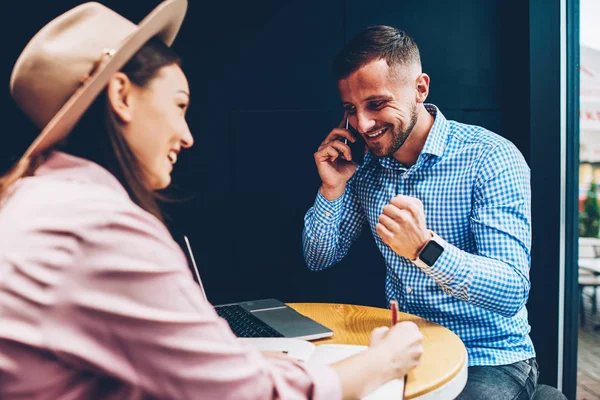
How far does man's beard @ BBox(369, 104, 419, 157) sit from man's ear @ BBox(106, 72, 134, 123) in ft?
3.80

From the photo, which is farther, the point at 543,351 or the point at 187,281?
the point at 543,351

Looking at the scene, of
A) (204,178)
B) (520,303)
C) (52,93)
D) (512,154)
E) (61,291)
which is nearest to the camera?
(61,291)

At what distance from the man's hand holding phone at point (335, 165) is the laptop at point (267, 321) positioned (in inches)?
20.8

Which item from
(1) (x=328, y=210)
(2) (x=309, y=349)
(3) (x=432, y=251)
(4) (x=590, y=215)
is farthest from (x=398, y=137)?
(4) (x=590, y=215)

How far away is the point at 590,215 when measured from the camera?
2.48 meters

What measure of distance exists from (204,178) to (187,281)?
1.62 meters

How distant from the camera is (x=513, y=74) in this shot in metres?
2.43

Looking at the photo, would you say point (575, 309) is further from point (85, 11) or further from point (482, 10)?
point (85, 11)

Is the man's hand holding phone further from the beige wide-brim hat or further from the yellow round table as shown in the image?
the beige wide-brim hat

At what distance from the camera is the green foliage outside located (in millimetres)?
2467

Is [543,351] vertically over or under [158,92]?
under

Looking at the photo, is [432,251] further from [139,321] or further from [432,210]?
[139,321]

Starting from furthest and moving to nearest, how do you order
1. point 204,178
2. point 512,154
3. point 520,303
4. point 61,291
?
point 204,178 → point 512,154 → point 520,303 → point 61,291

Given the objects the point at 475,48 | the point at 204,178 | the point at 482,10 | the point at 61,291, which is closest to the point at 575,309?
the point at 475,48
